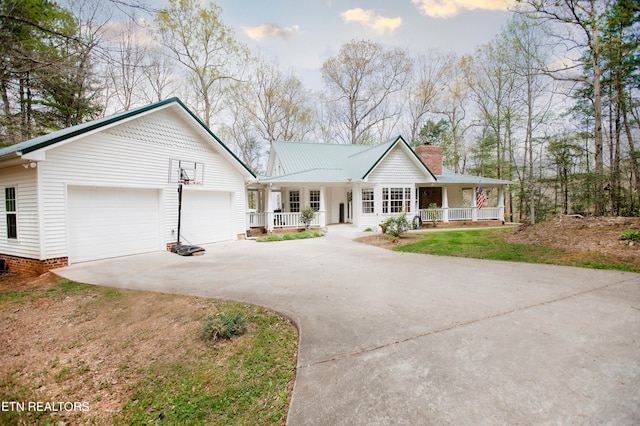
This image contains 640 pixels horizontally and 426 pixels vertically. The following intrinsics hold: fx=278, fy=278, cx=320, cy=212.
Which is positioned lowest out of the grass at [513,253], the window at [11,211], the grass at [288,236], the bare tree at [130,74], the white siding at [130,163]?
the grass at [513,253]

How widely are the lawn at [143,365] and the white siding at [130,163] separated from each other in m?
3.69

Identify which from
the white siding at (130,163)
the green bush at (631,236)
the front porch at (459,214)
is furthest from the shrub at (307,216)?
the green bush at (631,236)

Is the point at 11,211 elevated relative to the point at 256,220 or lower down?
elevated

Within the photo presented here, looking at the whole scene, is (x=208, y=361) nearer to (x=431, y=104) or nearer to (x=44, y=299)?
(x=44, y=299)

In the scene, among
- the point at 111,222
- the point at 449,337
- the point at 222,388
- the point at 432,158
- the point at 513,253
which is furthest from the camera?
the point at 432,158

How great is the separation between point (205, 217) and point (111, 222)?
3652mm

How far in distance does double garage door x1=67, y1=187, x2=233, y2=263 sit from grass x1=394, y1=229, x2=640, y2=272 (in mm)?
8665

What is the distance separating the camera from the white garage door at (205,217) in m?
11.8

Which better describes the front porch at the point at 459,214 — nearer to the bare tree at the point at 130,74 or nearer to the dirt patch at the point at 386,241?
the dirt patch at the point at 386,241

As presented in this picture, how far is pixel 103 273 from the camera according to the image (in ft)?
24.4

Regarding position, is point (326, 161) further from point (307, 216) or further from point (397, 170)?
point (307, 216)

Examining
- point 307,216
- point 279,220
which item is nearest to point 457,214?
point 307,216

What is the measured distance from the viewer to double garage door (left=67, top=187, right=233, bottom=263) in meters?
8.56

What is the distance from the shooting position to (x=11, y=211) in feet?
27.3
